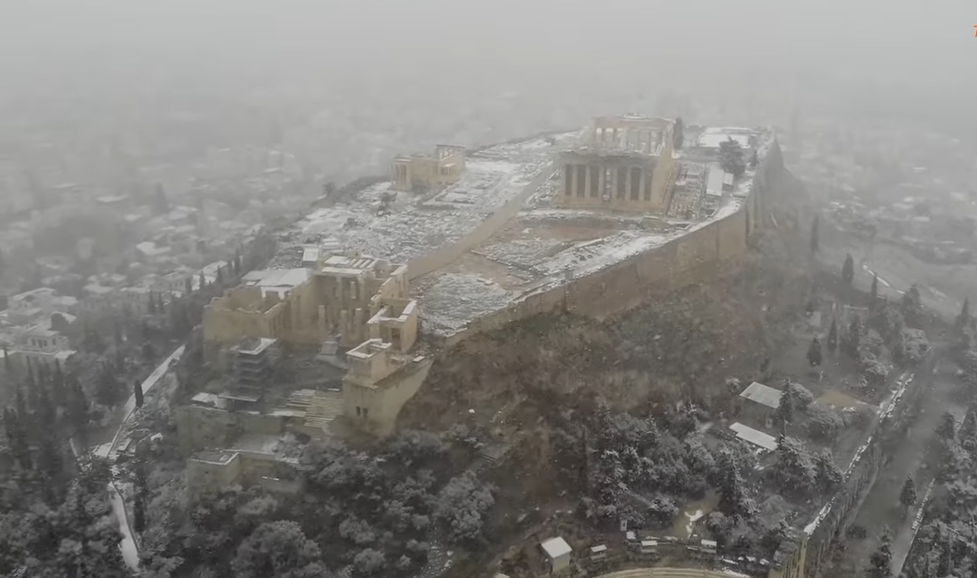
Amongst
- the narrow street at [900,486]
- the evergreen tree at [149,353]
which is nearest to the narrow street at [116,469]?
the evergreen tree at [149,353]

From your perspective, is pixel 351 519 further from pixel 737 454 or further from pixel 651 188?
pixel 651 188

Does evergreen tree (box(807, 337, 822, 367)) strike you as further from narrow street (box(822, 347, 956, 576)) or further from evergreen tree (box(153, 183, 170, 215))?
evergreen tree (box(153, 183, 170, 215))

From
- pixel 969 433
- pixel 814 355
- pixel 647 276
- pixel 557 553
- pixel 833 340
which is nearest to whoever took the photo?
pixel 557 553

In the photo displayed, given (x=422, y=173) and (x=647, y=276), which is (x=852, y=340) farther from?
(x=422, y=173)

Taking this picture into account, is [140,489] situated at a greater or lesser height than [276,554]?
lesser

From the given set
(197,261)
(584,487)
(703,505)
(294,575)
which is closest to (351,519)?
(294,575)

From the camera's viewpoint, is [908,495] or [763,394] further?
[763,394]

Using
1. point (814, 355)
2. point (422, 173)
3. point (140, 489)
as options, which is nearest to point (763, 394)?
point (814, 355)

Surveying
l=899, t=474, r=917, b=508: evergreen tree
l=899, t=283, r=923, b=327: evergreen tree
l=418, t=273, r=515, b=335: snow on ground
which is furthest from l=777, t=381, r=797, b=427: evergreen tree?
l=899, t=283, r=923, b=327: evergreen tree
